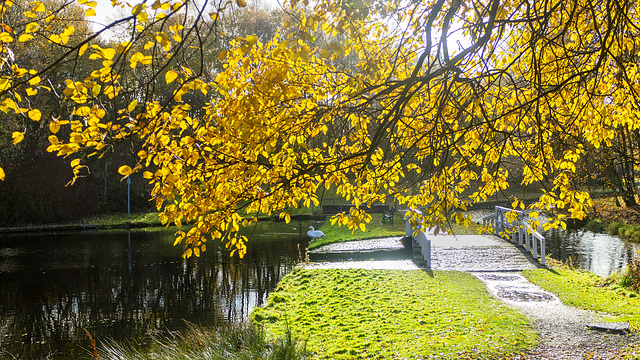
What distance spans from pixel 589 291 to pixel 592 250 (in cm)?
758

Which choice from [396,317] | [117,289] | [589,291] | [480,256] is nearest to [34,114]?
[396,317]

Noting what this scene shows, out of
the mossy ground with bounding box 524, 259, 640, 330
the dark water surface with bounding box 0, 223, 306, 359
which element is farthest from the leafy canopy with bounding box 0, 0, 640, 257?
the dark water surface with bounding box 0, 223, 306, 359

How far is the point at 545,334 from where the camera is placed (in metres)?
7.16

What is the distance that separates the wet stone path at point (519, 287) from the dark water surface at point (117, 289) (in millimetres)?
2754

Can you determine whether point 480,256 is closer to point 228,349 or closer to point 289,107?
point 228,349

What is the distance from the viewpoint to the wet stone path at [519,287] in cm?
646

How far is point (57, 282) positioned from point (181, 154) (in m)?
11.5

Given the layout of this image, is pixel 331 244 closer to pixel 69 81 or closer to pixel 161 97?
pixel 69 81

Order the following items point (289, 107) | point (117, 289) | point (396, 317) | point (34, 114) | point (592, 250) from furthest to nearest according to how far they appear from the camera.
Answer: point (592, 250)
point (117, 289)
point (396, 317)
point (289, 107)
point (34, 114)

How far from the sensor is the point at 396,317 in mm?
8484

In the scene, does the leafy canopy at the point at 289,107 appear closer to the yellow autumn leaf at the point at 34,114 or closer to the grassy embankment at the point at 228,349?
the yellow autumn leaf at the point at 34,114

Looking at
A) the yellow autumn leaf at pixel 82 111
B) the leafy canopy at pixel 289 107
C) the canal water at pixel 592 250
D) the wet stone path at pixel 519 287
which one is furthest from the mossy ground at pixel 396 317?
the canal water at pixel 592 250

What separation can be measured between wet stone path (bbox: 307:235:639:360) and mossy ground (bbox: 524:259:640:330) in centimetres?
26

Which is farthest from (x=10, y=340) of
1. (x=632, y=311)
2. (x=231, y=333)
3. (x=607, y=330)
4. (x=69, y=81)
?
(x=632, y=311)
